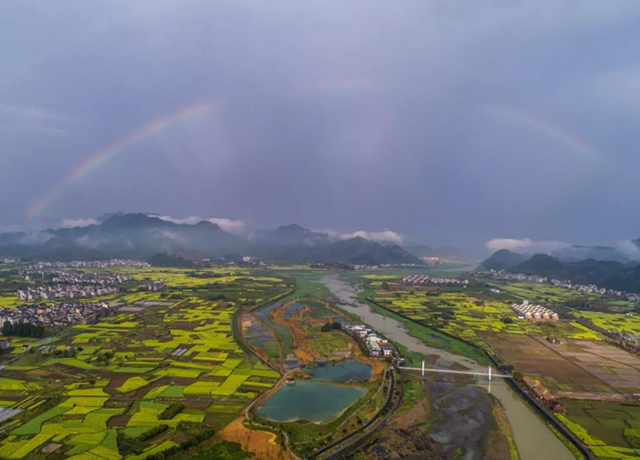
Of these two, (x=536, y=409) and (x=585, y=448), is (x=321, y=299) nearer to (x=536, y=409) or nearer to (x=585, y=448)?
(x=536, y=409)

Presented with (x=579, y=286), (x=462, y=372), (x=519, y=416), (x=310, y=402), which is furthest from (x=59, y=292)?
(x=579, y=286)

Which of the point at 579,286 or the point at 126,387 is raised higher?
the point at 579,286

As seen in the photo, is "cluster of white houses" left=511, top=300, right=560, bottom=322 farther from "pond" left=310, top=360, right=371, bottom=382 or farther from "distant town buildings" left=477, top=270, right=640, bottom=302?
"distant town buildings" left=477, top=270, right=640, bottom=302

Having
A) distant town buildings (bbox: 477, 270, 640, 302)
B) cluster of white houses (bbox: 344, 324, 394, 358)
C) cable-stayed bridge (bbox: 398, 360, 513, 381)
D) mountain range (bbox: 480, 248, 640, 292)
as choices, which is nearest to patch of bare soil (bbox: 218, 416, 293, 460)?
cable-stayed bridge (bbox: 398, 360, 513, 381)

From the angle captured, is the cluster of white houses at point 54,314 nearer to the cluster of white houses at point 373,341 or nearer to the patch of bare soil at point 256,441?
the cluster of white houses at point 373,341

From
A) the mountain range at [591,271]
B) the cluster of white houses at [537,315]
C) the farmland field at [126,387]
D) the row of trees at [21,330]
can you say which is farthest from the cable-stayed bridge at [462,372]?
the mountain range at [591,271]

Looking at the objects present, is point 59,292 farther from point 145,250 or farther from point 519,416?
point 145,250

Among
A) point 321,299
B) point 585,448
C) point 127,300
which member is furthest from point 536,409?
point 127,300
